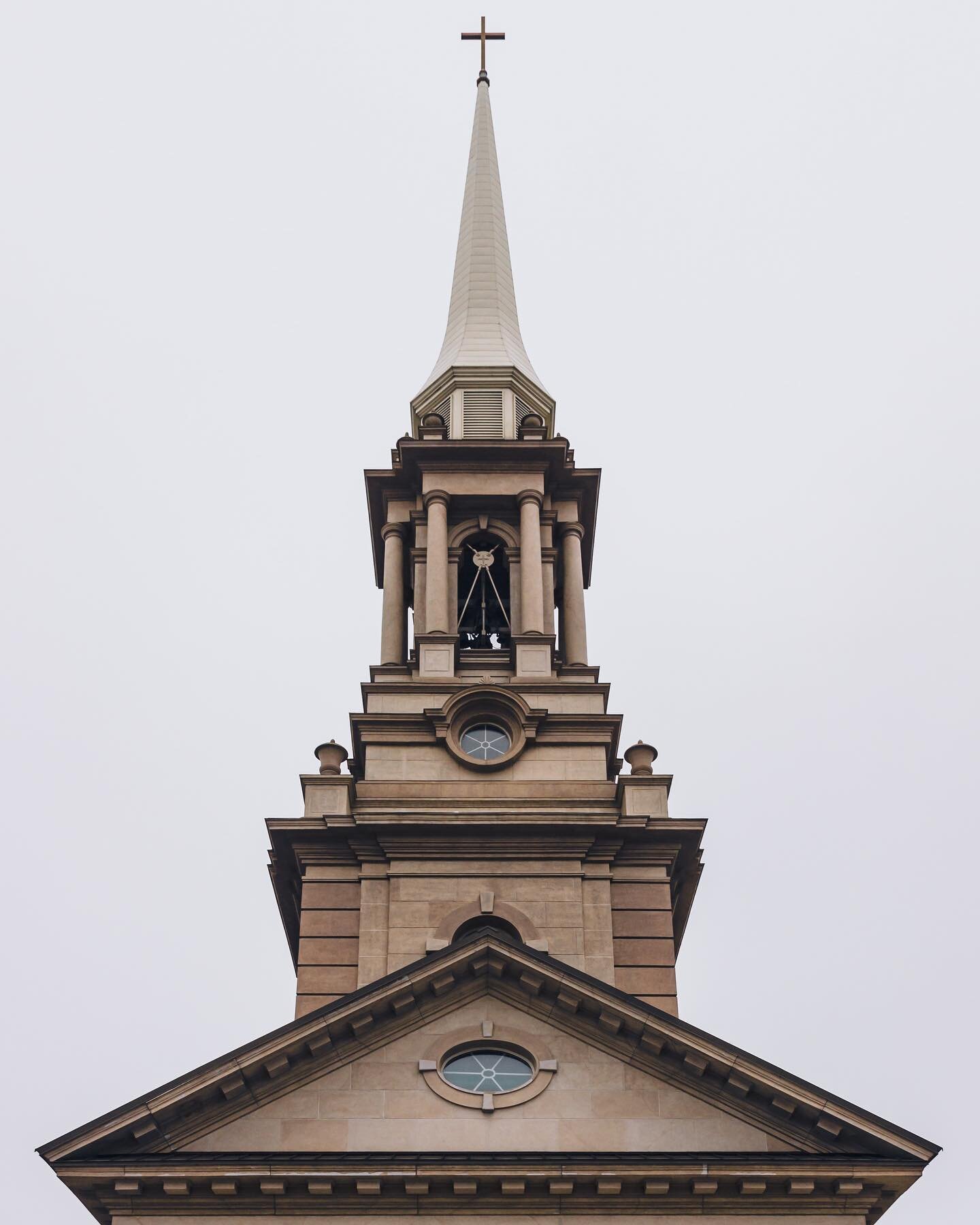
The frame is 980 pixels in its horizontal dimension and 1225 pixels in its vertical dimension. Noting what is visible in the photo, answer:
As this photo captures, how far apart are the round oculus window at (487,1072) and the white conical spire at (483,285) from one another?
2196cm

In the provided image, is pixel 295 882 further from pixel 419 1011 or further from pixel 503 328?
pixel 503 328

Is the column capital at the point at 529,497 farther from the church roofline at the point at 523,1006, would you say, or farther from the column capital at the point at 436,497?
the church roofline at the point at 523,1006

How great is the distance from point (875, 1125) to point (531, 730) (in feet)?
43.5

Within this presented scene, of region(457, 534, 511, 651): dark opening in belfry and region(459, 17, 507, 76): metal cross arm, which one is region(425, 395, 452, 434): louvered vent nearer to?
region(457, 534, 511, 651): dark opening in belfry

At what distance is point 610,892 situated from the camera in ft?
128

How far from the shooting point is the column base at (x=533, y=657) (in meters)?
42.9

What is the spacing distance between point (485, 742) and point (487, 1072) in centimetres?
1110

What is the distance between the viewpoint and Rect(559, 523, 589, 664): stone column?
4397 centimetres

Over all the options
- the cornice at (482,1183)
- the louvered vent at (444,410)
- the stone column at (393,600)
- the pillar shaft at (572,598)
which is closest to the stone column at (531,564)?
the pillar shaft at (572,598)

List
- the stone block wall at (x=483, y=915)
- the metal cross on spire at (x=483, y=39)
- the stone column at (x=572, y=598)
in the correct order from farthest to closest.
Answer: the metal cross on spire at (x=483, y=39) < the stone column at (x=572, y=598) < the stone block wall at (x=483, y=915)

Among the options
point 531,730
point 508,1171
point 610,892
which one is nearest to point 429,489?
point 531,730

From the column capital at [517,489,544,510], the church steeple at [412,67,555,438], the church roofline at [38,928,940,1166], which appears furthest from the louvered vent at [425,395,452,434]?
the church roofline at [38,928,940,1166]

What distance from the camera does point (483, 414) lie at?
48438mm

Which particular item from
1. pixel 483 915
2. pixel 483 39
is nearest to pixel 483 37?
pixel 483 39
